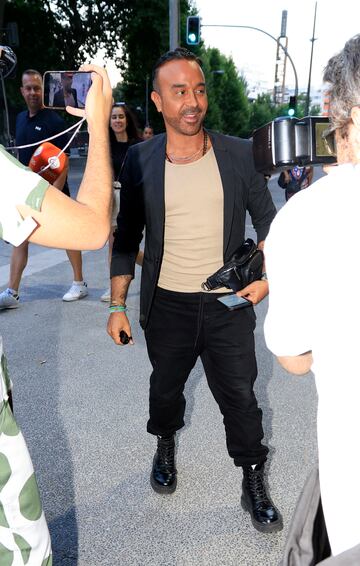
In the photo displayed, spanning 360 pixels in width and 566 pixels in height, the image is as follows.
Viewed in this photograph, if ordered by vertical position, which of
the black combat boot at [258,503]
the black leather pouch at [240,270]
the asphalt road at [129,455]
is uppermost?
the black leather pouch at [240,270]

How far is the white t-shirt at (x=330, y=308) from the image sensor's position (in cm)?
96

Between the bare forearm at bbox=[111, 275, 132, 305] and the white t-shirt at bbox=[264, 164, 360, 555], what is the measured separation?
154 cm

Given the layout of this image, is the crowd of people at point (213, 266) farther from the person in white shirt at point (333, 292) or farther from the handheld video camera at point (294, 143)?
the handheld video camera at point (294, 143)

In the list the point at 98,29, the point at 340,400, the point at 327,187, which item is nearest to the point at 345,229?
the point at 327,187

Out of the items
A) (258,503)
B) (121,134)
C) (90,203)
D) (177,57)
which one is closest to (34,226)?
(90,203)

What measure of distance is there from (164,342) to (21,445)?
1.23 meters

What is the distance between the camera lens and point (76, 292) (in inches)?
228

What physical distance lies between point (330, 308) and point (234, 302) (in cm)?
139

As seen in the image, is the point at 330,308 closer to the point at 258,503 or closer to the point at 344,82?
the point at 344,82

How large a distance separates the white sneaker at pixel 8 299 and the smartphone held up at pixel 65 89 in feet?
12.3

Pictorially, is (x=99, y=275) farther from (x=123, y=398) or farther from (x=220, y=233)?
(x=220, y=233)

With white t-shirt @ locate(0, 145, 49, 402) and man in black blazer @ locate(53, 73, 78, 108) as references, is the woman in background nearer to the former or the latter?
man in black blazer @ locate(53, 73, 78, 108)

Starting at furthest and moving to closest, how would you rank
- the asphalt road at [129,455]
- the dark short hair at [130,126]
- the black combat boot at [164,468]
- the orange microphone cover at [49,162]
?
1. the dark short hair at [130,126]
2. the black combat boot at [164,468]
3. the asphalt road at [129,455]
4. the orange microphone cover at [49,162]

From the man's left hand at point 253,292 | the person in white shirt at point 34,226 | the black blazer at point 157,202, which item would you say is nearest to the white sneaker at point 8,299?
the black blazer at point 157,202
